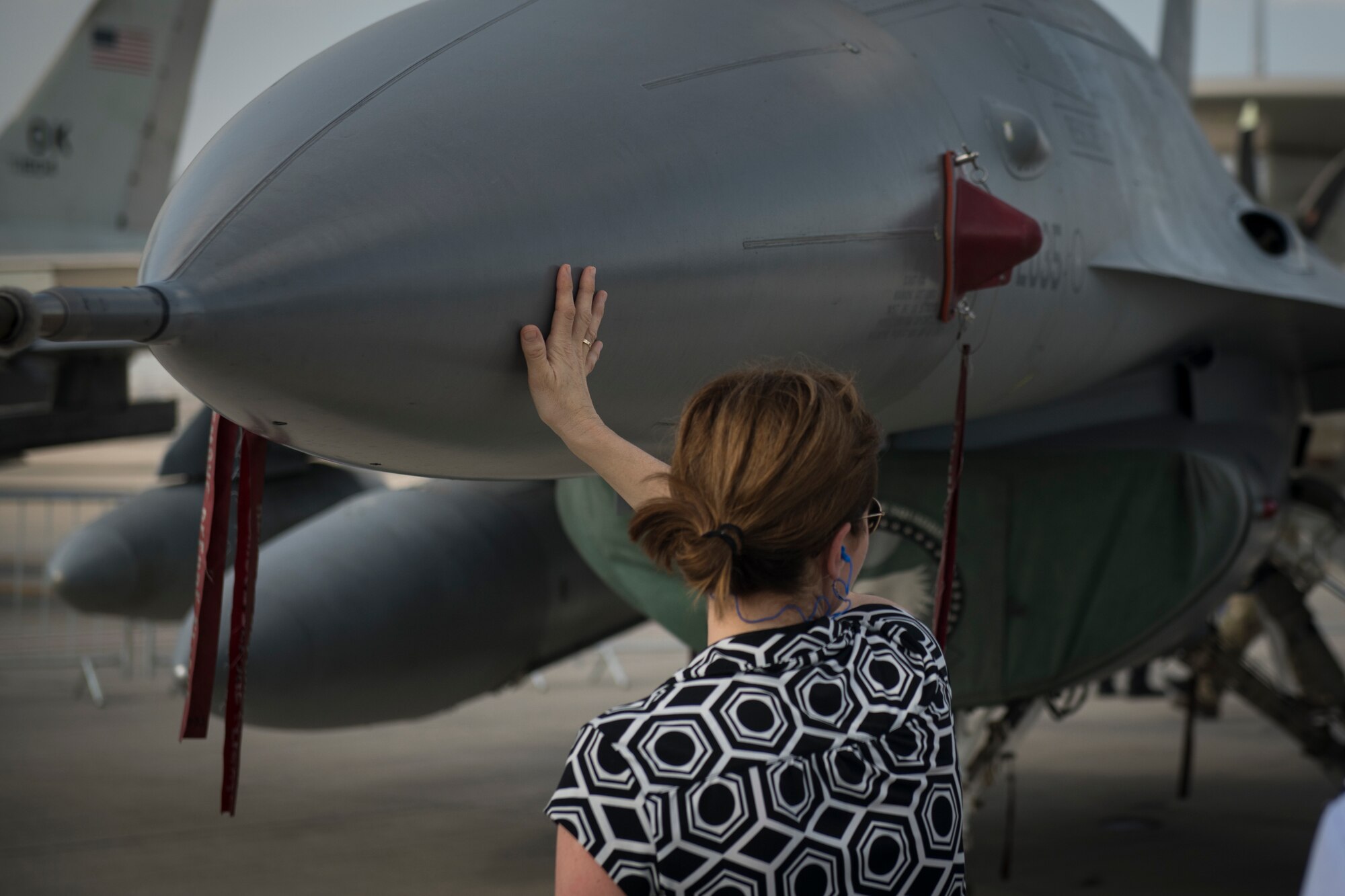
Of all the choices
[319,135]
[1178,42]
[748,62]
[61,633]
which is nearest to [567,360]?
[319,135]

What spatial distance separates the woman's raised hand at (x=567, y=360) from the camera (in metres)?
1.40

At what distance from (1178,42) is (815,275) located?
2635 millimetres

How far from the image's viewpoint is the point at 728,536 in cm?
107

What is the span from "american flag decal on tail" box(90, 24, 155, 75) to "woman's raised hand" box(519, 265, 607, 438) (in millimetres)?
11391

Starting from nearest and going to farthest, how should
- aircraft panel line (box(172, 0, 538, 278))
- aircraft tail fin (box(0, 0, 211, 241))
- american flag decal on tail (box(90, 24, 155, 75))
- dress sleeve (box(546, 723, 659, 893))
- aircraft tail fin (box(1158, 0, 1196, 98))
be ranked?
dress sleeve (box(546, 723, 659, 893)) → aircraft panel line (box(172, 0, 538, 278)) → aircraft tail fin (box(1158, 0, 1196, 98)) → american flag decal on tail (box(90, 24, 155, 75)) → aircraft tail fin (box(0, 0, 211, 241))

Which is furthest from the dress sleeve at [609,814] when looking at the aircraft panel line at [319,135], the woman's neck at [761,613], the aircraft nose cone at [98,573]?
the aircraft nose cone at [98,573]

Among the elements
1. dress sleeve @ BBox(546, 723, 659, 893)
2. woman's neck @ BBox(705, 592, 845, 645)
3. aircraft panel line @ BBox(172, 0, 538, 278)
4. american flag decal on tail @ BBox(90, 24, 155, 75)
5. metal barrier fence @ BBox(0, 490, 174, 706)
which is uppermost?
american flag decal on tail @ BBox(90, 24, 155, 75)

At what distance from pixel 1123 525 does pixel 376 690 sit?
7.03ft

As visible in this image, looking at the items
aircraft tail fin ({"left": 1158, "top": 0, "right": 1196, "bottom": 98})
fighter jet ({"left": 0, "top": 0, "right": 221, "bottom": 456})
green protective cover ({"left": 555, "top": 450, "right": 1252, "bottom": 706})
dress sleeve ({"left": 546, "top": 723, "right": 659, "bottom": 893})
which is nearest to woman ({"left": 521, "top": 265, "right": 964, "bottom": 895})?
dress sleeve ({"left": 546, "top": 723, "right": 659, "bottom": 893})

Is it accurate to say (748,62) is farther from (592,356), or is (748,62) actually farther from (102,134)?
(102,134)

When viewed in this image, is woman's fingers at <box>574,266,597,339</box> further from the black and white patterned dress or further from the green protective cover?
the green protective cover

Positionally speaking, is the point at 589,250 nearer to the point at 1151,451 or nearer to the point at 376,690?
the point at 1151,451

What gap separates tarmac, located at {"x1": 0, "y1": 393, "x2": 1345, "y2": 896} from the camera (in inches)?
166

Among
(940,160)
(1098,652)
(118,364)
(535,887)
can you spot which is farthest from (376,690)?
(118,364)
